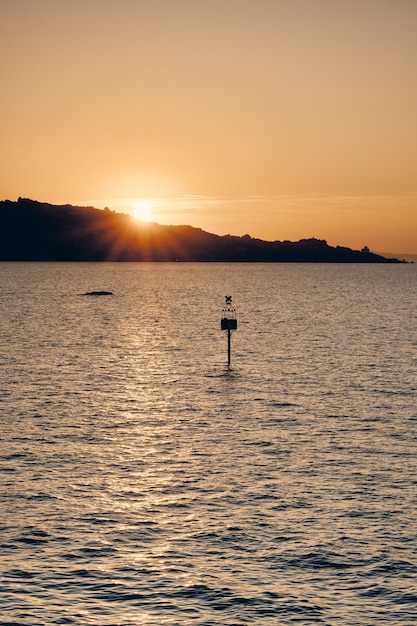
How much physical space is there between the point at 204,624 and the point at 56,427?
2985 cm

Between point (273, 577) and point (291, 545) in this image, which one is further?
point (291, 545)

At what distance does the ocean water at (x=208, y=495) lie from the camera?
2825cm

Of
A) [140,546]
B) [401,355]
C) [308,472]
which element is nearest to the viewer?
[140,546]

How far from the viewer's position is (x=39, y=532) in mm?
34250

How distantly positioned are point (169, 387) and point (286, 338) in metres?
48.0

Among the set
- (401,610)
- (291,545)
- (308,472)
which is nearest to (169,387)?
(308,472)

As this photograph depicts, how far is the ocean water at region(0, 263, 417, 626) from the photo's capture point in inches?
1112

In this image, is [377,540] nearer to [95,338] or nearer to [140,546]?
[140,546]

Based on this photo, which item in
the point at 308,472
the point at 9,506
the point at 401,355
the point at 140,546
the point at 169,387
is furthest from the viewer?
the point at 401,355

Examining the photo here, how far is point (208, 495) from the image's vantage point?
39281 millimetres

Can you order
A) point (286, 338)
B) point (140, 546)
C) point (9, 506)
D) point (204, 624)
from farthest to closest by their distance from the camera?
1. point (286, 338)
2. point (9, 506)
3. point (140, 546)
4. point (204, 624)

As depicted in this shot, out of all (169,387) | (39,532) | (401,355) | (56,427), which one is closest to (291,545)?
(39,532)

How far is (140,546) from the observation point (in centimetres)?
3288

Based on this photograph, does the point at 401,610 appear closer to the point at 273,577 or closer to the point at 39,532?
the point at 273,577
